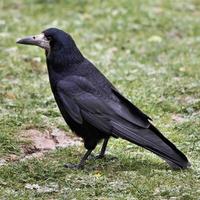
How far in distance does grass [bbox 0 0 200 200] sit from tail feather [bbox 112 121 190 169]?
0.36ft

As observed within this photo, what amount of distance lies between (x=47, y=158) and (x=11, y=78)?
293cm

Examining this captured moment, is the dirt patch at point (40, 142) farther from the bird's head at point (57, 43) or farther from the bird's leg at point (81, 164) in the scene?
the bird's head at point (57, 43)

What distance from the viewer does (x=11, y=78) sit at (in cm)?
963

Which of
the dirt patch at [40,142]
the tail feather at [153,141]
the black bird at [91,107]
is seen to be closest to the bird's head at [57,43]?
the black bird at [91,107]

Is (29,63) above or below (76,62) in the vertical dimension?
below

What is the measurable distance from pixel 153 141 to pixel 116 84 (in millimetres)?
3174

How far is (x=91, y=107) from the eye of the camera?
664 centimetres

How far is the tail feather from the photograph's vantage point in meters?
6.40

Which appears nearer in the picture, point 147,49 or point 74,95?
point 74,95

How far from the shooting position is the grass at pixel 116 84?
6.14m

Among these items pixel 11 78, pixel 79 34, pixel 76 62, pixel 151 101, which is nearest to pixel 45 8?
pixel 79 34

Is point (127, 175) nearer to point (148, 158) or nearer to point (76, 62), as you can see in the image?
point (148, 158)

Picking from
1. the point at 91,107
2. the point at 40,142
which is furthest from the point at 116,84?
the point at 91,107

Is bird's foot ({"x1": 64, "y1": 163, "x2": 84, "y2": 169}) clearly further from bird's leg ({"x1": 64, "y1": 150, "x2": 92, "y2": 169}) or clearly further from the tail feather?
the tail feather
